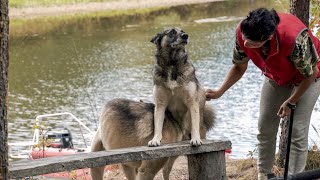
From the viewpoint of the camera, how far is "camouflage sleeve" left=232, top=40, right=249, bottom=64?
4.06m

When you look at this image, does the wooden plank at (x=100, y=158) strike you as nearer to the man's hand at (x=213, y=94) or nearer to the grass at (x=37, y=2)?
the man's hand at (x=213, y=94)

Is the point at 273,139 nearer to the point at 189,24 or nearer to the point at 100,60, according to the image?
the point at 100,60

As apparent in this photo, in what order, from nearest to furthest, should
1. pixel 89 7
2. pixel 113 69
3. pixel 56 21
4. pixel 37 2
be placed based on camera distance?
pixel 113 69
pixel 56 21
pixel 37 2
pixel 89 7

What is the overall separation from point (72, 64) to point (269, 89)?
17.3 m

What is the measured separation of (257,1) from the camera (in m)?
32.5

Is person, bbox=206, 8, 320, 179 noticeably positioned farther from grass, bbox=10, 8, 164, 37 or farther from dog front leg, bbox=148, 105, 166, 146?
grass, bbox=10, 8, 164, 37

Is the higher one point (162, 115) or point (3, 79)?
point (3, 79)

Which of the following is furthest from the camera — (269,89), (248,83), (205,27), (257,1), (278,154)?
(257,1)

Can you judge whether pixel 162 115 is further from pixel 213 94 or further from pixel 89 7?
pixel 89 7

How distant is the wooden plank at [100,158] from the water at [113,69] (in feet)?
16.0

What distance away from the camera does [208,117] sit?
4.34 metres

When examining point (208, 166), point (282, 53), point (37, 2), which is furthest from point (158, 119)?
point (37, 2)

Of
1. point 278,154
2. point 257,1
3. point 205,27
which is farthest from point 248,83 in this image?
point 257,1

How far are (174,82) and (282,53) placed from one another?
0.77 m
